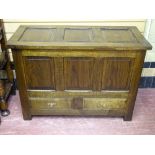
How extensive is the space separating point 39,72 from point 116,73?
2.06ft

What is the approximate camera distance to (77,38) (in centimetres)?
157

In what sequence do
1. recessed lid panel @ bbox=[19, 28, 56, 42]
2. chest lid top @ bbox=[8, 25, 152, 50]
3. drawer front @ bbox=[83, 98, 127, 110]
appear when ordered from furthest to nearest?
drawer front @ bbox=[83, 98, 127, 110]
recessed lid panel @ bbox=[19, 28, 56, 42]
chest lid top @ bbox=[8, 25, 152, 50]

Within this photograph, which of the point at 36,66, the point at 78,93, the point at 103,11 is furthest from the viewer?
the point at 78,93

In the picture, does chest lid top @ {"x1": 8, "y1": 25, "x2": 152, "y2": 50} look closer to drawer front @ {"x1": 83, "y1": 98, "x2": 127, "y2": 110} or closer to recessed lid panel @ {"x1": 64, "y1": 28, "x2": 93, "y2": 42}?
recessed lid panel @ {"x1": 64, "y1": 28, "x2": 93, "y2": 42}

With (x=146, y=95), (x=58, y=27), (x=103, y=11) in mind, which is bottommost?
(x=146, y=95)

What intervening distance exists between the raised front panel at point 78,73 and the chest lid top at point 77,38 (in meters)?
0.14

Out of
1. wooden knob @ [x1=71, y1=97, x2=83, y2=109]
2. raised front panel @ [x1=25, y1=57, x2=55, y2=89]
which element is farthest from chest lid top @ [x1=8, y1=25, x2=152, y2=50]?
wooden knob @ [x1=71, y1=97, x2=83, y2=109]

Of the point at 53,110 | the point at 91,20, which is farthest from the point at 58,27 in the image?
the point at 53,110

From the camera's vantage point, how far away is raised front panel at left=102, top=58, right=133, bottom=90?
1.54 metres

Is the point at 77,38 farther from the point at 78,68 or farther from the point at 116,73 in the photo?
the point at 116,73

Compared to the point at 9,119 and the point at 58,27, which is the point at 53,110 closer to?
the point at 9,119

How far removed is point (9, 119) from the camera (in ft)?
6.28

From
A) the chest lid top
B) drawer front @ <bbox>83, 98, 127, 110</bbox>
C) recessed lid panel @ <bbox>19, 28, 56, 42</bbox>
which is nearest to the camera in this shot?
the chest lid top

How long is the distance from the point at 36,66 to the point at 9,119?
70 centimetres
